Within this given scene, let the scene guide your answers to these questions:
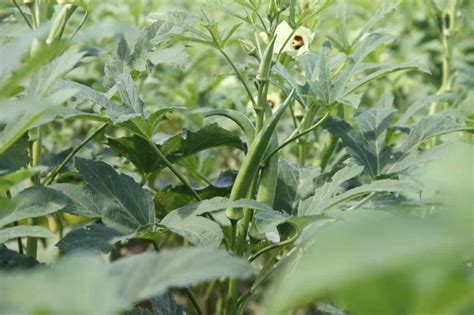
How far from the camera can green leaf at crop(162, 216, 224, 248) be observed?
95 cm

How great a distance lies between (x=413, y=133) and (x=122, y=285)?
77cm

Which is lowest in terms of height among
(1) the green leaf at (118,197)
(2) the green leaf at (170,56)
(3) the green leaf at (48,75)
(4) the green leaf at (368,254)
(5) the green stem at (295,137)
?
(1) the green leaf at (118,197)

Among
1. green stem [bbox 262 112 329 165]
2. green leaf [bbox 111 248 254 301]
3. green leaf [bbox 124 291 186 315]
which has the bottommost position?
A: green leaf [bbox 124 291 186 315]

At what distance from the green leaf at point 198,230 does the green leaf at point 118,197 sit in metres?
0.08

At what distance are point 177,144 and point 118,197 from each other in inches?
7.5

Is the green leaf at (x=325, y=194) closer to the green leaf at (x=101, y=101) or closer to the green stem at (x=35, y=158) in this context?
the green leaf at (x=101, y=101)

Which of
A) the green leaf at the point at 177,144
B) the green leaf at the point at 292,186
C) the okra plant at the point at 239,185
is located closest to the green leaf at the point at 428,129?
the okra plant at the point at 239,185

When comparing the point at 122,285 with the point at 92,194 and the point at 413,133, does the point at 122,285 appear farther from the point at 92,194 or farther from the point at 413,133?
the point at 413,133

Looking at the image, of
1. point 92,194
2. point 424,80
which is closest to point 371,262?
point 92,194

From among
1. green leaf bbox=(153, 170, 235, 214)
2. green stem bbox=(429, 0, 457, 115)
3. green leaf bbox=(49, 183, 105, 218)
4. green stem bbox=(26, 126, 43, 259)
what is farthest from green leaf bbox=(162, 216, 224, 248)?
green stem bbox=(429, 0, 457, 115)

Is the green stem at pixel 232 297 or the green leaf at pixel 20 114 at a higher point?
the green leaf at pixel 20 114

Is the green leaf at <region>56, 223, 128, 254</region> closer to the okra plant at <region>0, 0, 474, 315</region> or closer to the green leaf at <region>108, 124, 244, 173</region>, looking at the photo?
the okra plant at <region>0, 0, 474, 315</region>

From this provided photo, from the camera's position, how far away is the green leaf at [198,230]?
945mm

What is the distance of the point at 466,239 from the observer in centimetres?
41
